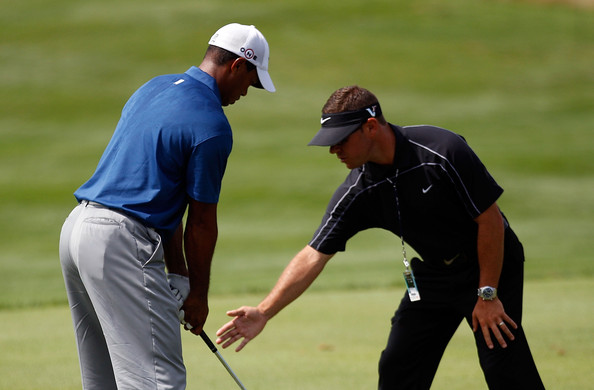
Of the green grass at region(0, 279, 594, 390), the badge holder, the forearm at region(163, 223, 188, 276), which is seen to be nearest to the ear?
the badge holder

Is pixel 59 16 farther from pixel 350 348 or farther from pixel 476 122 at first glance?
pixel 350 348

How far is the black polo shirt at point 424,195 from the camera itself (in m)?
4.52

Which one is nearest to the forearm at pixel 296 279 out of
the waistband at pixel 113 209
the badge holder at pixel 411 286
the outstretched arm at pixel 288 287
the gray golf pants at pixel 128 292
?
the outstretched arm at pixel 288 287

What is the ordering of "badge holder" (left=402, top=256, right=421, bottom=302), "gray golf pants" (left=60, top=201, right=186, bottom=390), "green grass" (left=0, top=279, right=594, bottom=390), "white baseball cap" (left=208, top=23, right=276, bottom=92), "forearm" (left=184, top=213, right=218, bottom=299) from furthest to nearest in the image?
"green grass" (left=0, top=279, right=594, bottom=390) → "badge holder" (left=402, top=256, right=421, bottom=302) → "white baseball cap" (left=208, top=23, right=276, bottom=92) → "forearm" (left=184, top=213, right=218, bottom=299) → "gray golf pants" (left=60, top=201, right=186, bottom=390)

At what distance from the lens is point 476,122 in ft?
74.1

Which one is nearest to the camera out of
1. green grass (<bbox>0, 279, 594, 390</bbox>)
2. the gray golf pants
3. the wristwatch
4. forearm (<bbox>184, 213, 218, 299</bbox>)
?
the gray golf pants

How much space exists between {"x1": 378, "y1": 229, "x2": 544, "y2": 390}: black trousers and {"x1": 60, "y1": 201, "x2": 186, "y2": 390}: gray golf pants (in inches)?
58.0

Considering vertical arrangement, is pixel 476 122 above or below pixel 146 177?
below

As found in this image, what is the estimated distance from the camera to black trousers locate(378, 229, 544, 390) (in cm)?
459

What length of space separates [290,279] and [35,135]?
16.9 metres

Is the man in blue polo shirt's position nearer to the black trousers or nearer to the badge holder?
the badge holder

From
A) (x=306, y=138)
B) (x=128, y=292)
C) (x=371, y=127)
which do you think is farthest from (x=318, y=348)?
(x=306, y=138)

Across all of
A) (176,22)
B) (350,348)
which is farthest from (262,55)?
(176,22)

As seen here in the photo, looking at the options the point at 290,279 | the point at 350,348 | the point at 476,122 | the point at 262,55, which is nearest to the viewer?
the point at 262,55
